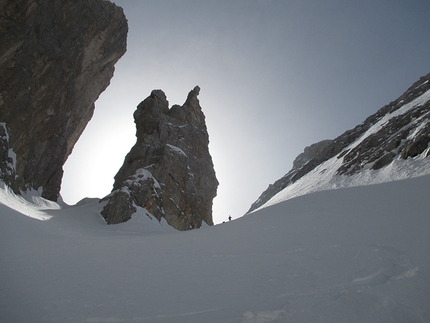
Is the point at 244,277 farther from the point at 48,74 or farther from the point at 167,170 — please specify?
the point at 48,74

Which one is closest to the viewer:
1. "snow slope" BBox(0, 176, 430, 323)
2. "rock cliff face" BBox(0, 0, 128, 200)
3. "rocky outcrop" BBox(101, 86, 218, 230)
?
"snow slope" BBox(0, 176, 430, 323)

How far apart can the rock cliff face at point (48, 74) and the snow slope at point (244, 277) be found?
2538 cm

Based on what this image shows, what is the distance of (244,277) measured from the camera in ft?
20.2

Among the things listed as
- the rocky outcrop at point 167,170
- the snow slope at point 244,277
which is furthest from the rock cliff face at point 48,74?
the snow slope at point 244,277

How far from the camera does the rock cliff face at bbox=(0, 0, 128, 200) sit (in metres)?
28.1

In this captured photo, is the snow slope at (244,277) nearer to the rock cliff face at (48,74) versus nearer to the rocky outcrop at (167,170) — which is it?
the rocky outcrop at (167,170)

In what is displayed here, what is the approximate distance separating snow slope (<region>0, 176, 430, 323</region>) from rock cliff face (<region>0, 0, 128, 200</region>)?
2538 centimetres

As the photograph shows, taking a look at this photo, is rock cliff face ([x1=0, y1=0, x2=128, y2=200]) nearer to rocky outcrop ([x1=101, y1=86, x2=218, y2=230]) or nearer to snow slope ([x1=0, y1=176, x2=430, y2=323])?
rocky outcrop ([x1=101, y1=86, x2=218, y2=230])

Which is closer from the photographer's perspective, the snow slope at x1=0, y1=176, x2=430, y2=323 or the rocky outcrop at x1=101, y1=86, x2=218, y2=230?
the snow slope at x1=0, y1=176, x2=430, y2=323

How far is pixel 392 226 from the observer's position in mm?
8977

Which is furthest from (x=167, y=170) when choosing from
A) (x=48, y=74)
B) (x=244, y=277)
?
(x=244, y=277)

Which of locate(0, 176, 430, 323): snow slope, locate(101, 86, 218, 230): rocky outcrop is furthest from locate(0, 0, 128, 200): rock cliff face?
locate(0, 176, 430, 323): snow slope

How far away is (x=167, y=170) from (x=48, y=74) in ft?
65.4

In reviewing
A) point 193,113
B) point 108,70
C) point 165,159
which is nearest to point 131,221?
point 165,159
